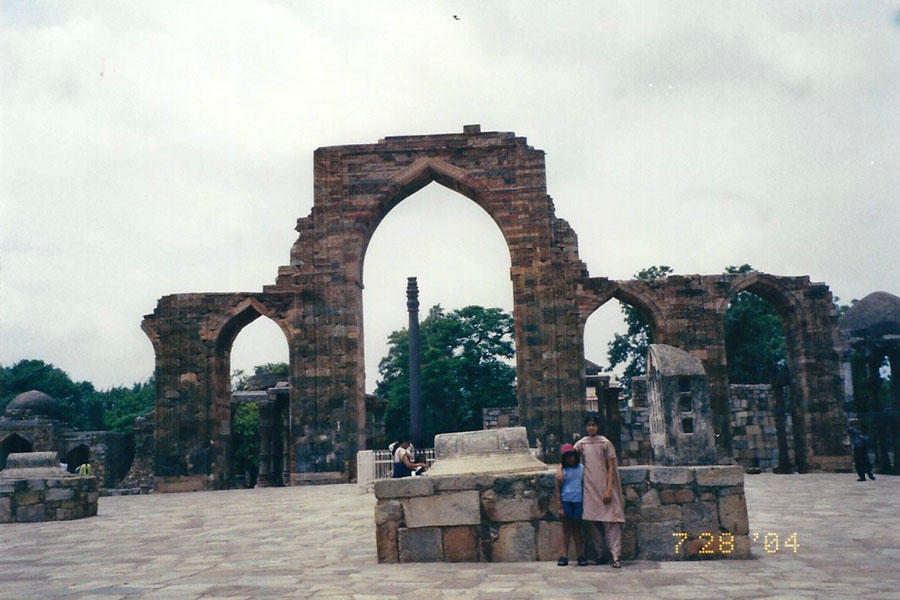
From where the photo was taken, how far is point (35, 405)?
3466 cm

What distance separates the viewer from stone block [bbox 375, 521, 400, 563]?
6.05 meters

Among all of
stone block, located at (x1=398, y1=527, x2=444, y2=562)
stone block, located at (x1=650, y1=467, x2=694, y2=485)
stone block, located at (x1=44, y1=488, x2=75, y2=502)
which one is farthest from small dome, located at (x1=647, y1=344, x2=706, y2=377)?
stone block, located at (x1=44, y1=488, x2=75, y2=502)

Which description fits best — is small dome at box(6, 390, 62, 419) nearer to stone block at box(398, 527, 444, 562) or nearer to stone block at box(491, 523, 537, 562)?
stone block at box(398, 527, 444, 562)

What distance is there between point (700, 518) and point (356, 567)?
102 inches

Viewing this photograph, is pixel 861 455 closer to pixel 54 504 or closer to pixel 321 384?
pixel 321 384

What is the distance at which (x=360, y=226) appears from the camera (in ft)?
64.4

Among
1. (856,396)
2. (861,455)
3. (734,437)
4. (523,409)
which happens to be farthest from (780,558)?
(856,396)

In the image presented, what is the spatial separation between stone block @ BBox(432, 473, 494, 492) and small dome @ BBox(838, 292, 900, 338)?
16.2 metres

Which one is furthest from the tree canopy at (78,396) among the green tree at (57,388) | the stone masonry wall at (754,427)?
the stone masonry wall at (754,427)

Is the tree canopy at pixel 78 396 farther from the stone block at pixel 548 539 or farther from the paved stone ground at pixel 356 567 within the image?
the stone block at pixel 548 539

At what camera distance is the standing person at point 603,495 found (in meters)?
5.69

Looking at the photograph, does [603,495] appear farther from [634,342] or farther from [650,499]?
[634,342]

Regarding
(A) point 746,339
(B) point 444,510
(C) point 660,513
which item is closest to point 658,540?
(C) point 660,513

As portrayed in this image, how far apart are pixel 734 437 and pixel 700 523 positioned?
15.8m
